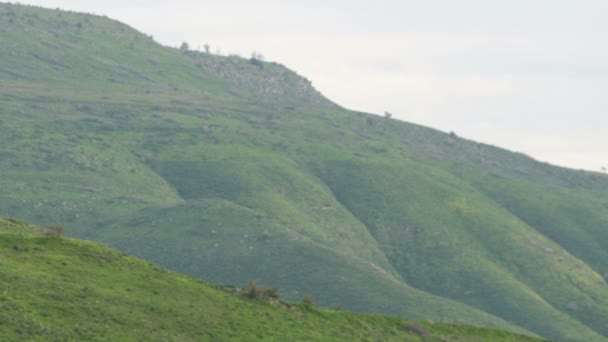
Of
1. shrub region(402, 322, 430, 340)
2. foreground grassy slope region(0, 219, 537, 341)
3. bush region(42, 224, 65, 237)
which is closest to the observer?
foreground grassy slope region(0, 219, 537, 341)

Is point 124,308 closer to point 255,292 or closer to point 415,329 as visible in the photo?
point 255,292

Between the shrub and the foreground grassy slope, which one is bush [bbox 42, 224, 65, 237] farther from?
the shrub

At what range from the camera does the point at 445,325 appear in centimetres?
8394

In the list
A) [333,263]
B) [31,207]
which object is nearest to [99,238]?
[31,207]

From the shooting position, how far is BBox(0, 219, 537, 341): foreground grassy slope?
2207 inches

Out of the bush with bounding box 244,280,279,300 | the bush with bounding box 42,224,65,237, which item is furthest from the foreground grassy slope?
the bush with bounding box 42,224,65,237

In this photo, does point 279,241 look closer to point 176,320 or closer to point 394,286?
point 394,286

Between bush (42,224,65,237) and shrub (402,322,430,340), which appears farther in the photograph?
shrub (402,322,430,340)

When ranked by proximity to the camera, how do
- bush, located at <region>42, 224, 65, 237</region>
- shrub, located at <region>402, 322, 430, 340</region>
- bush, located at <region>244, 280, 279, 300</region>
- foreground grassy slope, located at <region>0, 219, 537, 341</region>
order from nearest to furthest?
1. foreground grassy slope, located at <region>0, 219, 537, 341</region>
2. bush, located at <region>244, 280, 279, 300</region>
3. bush, located at <region>42, 224, 65, 237</region>
4. shrub, located at <region>402, 322, 430, 340</region>

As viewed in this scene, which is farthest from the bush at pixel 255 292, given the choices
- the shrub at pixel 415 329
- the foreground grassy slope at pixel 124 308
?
the shrub at pixel 415 329

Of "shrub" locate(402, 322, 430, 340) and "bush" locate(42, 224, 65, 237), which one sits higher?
"bush" locate(42, 224, 65, 237)

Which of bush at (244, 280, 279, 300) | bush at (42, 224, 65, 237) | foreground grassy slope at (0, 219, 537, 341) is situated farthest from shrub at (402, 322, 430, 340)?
bush at (42, 224, 65, 237)

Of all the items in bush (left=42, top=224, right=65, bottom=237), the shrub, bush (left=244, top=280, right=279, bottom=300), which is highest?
bush (left=42, top=224, right=65, bottom=237)

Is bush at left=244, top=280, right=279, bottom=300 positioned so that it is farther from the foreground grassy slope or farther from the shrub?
the shrub
